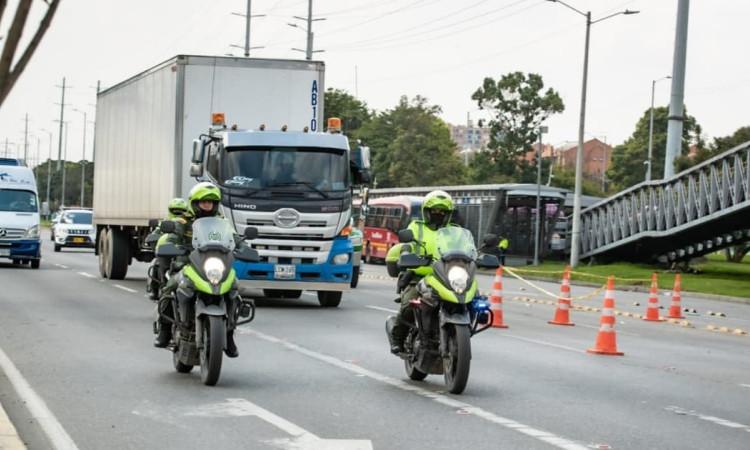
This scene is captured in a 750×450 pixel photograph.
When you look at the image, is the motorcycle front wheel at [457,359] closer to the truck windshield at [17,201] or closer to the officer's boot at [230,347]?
the officer's boot at [230,347]

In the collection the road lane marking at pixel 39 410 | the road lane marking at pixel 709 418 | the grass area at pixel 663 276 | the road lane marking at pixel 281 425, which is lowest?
the grass area at pixel 663 276

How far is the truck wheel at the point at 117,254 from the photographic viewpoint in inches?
1152

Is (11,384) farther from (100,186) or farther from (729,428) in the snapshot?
(100,186)

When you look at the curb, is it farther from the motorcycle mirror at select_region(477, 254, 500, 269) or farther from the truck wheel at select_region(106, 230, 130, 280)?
the truck wheel at select_region(106, 230, 130, 280)

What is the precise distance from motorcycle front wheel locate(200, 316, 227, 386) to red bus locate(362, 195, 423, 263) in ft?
144

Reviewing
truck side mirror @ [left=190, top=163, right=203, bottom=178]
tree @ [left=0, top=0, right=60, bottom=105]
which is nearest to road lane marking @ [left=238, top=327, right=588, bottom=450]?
tree @ [left=0, top=0, right=60, bottom=105]

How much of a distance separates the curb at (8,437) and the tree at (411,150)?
8453cm

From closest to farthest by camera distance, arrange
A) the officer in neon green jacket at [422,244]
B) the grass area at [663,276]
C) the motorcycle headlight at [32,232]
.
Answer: the officer in neon green jacket at [422,244] < the motorcycle headlight at [32,232] < the grass area at [663,276]

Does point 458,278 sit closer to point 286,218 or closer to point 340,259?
point 286,218

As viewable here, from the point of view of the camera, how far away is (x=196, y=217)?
40.0 feet

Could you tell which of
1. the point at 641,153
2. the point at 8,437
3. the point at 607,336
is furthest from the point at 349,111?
the point at 8,437

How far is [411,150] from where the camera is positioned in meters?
94.5

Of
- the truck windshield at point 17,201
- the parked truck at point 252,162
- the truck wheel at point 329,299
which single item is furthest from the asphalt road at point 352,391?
the truck windshield at point 17,201

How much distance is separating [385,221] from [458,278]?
47856 mm
